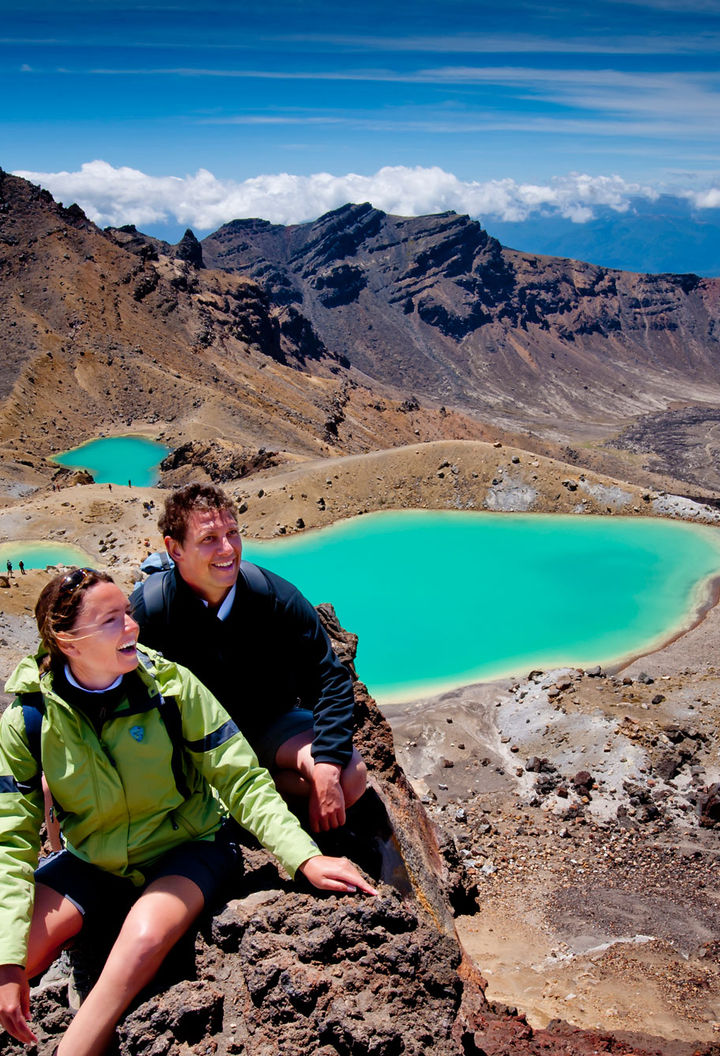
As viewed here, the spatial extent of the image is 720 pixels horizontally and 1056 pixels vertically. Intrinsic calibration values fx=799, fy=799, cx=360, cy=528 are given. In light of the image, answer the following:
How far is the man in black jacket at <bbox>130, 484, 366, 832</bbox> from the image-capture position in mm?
5590

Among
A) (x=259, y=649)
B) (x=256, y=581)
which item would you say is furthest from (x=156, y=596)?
(x=259, y=649)

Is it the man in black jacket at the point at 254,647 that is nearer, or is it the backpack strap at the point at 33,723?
the backpack strap at the point at 33,723

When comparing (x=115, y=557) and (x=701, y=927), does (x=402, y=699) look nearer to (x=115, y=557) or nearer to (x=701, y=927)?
(x=701, y=927)

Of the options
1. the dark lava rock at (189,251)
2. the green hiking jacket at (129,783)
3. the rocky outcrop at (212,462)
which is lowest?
the rocky outcrop at (212,462)

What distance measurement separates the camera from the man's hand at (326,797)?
5.64 m

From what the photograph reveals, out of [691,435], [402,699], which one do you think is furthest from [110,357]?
[691,435]

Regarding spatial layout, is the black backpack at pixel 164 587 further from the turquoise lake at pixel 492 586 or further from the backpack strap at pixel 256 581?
the turquoise lake at pixel 492 586

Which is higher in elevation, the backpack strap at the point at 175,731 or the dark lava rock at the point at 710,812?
the backpack strap at the point at 175,731

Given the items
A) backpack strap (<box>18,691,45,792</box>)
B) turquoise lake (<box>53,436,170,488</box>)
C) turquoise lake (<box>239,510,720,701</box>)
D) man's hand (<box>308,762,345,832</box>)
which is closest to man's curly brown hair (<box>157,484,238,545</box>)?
backpack strap (<box>18,691,45,792</box>)

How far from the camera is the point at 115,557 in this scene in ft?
117

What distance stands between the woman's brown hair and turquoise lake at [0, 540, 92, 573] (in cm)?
3198

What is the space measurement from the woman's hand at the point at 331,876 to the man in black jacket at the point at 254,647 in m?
0.65

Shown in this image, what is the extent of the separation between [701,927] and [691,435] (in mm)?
130621

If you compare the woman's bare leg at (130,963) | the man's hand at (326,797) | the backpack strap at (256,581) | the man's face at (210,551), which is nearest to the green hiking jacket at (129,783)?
the woman's bare leg at (130,963)
